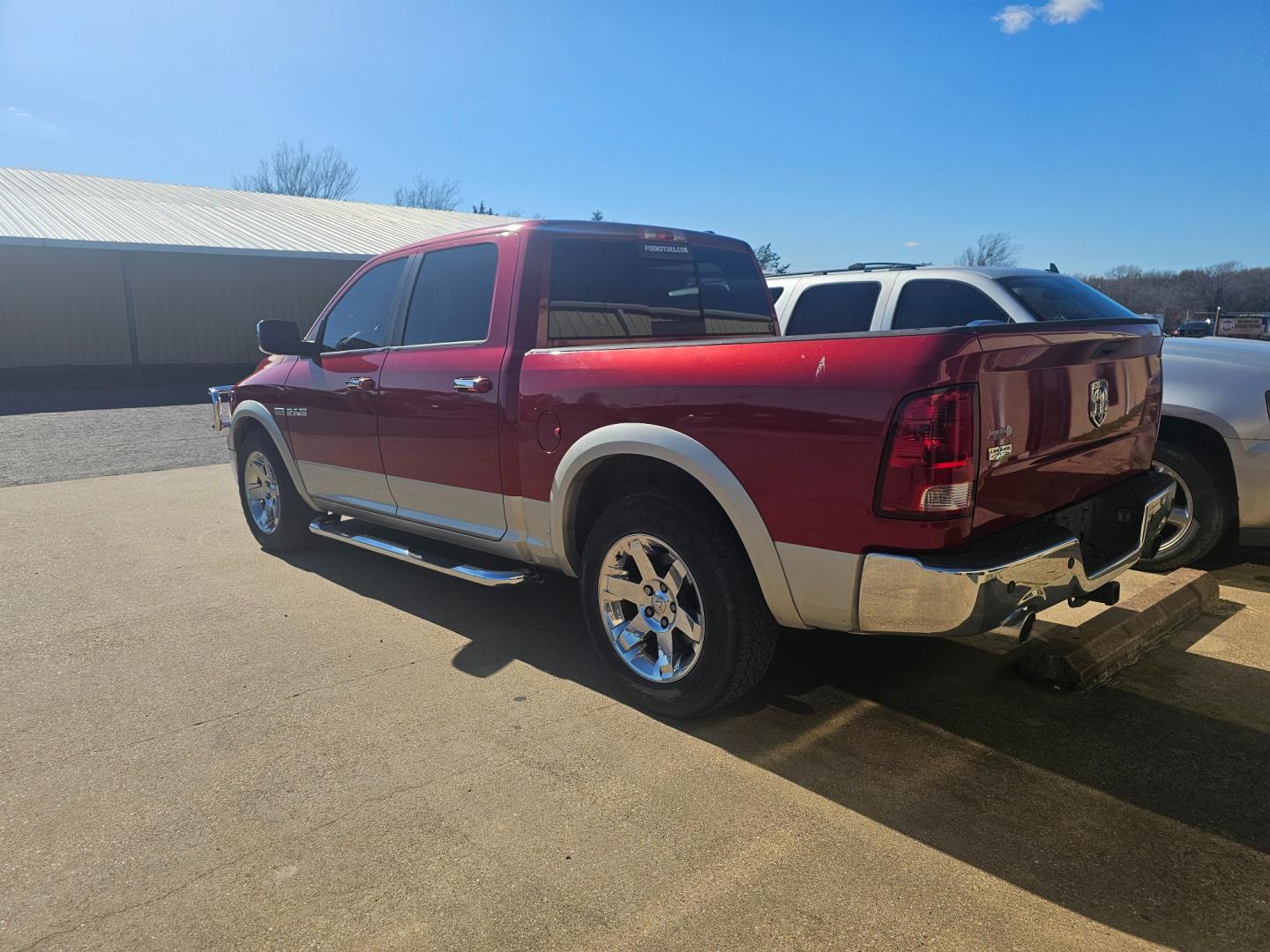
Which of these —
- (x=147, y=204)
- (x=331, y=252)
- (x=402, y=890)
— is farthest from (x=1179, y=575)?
(x=147, y=204)

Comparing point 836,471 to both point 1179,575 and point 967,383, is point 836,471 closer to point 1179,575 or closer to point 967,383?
point 967,383

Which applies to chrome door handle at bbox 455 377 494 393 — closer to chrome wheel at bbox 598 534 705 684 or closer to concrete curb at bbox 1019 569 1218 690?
chrome wheel at bbox 598 534 705 684

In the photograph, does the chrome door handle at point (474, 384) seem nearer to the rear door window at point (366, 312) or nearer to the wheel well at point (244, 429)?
the rear door window at point (366, 312)

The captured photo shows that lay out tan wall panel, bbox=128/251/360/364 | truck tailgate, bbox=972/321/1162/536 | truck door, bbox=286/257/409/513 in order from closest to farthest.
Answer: truck tailgate, bbox=972/321/1162/536 < truck door, bbox=286/257/409/513 < tan wall panel, bbox=128/251/360/364

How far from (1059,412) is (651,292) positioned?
208 cm

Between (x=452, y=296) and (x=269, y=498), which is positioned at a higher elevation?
(x=452, y=296)

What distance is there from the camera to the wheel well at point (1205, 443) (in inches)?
192

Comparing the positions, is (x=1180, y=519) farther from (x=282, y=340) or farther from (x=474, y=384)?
(x=282, y=340)

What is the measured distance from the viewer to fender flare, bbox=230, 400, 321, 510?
5520mm

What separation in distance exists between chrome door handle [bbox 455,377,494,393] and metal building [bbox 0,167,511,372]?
16.2m

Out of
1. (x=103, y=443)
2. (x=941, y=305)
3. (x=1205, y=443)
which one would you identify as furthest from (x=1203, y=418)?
(x=103, y=443)

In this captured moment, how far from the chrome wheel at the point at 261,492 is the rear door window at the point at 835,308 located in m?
3.89

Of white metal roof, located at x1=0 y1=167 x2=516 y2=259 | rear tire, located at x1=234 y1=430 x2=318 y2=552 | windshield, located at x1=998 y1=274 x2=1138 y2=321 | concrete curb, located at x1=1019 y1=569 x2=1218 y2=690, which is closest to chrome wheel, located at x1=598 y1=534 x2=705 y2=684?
concrete curb, located at x1=1019 y1=569 x2=1218 y2=690

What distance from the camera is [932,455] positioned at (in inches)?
98.5
